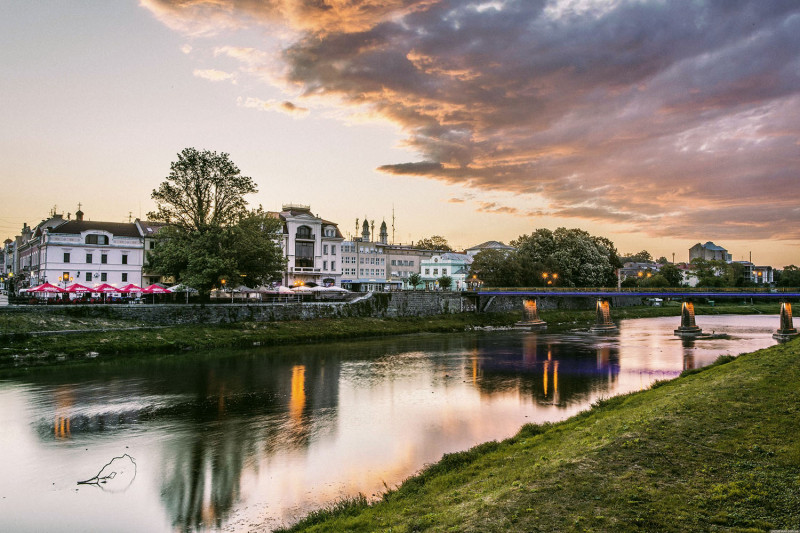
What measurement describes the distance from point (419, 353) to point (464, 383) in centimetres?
1511

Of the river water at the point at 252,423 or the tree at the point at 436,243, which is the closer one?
the river water at the point at 252,423

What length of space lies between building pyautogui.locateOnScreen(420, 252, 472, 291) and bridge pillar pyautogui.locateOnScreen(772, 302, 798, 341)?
6753cm

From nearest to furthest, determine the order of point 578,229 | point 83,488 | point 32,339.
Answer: point 83,488
point 32,339
point 578,229

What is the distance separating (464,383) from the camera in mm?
32969

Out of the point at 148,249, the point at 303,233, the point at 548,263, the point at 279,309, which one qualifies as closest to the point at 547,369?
the point at 279,309

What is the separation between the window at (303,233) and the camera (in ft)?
268

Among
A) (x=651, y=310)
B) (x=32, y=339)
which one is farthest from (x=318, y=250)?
(x=651, y=310)

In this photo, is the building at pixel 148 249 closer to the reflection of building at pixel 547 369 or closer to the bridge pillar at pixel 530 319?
the reflection of building at pixel 547 369

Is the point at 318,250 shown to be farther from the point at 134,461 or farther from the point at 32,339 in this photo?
the point at 134,461

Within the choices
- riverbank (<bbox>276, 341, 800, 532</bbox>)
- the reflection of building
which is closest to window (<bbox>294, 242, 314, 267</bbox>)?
the reflection of building

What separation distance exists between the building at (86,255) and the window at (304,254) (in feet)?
75.1

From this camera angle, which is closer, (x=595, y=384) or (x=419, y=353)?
(x=595, y=384)

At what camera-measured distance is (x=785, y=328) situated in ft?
184

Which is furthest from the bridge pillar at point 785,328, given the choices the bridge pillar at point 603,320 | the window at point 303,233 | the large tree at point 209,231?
the window at point 303,233
